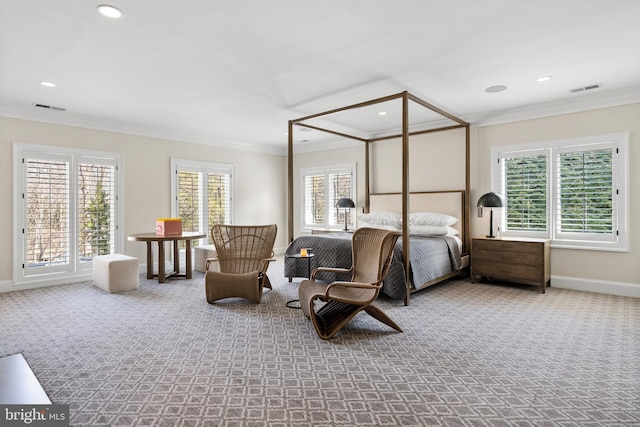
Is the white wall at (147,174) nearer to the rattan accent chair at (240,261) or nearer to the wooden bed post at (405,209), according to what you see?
the rattan accent chair at (240,261)

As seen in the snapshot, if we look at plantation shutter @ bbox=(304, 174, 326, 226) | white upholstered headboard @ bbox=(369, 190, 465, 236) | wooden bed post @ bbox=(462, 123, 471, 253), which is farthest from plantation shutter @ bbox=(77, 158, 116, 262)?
wooden bed post @ bbox=(462, 123, 471, 253)

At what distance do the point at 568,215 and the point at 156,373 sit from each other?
5.37 m

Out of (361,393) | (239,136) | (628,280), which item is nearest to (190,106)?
(239,136)

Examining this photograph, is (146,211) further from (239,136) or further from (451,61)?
(451,61)

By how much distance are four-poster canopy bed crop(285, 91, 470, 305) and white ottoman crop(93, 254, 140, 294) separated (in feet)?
7.41

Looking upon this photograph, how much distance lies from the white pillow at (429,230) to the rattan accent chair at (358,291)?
2097mm

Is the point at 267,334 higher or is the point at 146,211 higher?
the point at 146,211

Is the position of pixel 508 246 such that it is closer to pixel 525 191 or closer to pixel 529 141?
pixel 525 191

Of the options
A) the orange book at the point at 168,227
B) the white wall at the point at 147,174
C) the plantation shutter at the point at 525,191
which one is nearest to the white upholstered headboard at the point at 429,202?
the plantation shutter at the point at 525,191

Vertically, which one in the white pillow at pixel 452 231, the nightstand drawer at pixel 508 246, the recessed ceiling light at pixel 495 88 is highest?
the recessed ceiling light at pixel 495 88

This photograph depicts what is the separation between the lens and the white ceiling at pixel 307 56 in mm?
2730

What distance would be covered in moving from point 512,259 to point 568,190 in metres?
1.23

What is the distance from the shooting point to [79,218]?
18.6ft

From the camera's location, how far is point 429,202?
6234 millimetres
